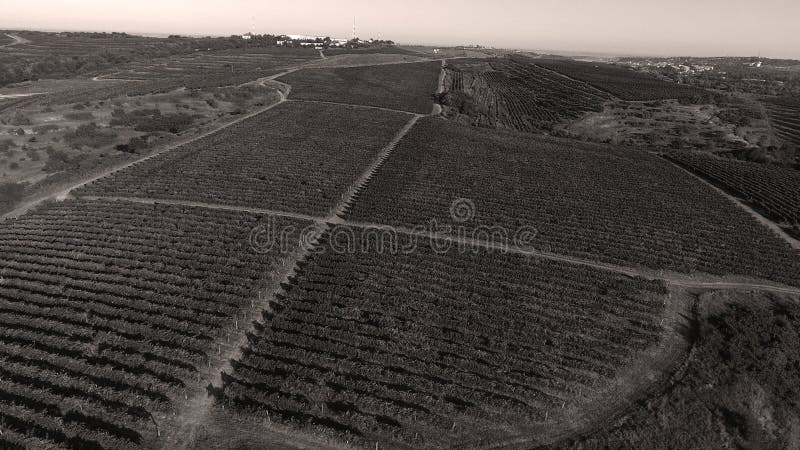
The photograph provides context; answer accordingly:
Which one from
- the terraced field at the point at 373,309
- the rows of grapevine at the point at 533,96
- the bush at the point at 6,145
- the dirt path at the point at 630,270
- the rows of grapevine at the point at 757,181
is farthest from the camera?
the rows of grapevine at the point at 533,96

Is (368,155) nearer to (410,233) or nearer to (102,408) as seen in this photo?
(410,233)

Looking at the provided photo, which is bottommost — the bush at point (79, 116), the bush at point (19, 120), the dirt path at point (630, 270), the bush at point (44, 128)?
the dirt path at point (630, 270)

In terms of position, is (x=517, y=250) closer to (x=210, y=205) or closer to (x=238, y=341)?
(x=238, y=341)

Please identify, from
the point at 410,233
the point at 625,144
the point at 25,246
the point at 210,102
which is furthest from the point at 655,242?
the point at 210,102

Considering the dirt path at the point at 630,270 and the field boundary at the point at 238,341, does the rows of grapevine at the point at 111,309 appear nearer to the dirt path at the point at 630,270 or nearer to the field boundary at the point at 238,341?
the field boundary at the point at 238,341

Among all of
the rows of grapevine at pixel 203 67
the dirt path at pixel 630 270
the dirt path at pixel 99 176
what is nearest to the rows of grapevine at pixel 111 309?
the dirt path at pixel 99 176

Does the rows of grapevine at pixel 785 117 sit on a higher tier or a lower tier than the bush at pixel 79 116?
higher

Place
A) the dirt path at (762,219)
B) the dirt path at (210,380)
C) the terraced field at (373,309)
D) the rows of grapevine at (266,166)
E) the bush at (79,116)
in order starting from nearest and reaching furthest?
the dirt path at (210,380), the terraced field at (373,309), the dirt path at (762,219), the rows of grapevine at (266,166), the bush at (79,116)

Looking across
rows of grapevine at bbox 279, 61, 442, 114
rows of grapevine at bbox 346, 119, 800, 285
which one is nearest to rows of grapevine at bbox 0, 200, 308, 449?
rows of grapevine at bbox 346, 119, 800, 285

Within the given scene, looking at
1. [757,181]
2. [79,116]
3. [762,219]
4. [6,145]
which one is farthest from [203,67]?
[762,219]
